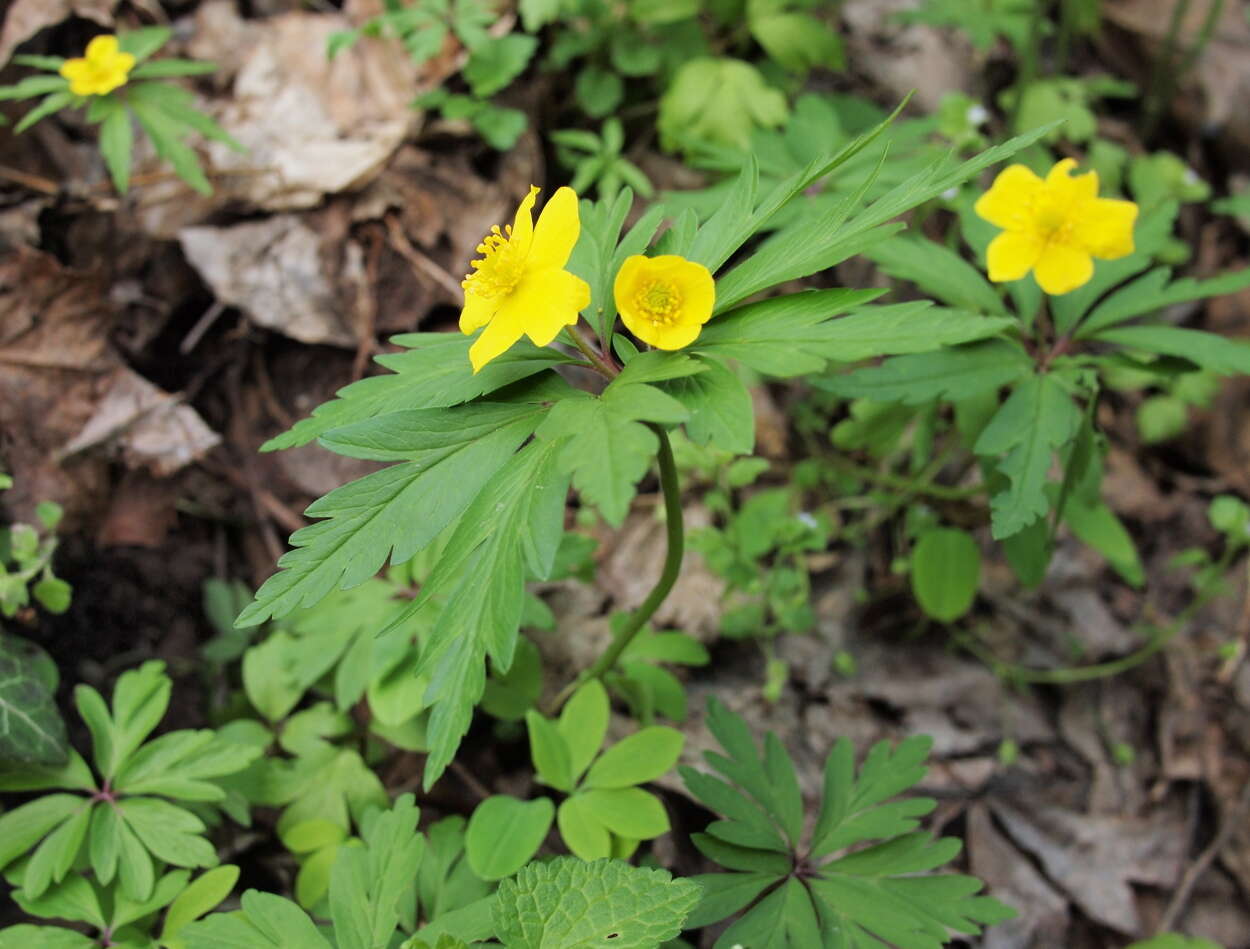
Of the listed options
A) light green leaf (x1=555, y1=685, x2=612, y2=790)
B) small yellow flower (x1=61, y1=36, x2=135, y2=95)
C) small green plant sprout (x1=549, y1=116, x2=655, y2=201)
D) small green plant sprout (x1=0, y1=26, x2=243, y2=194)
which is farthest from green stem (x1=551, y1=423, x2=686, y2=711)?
small yellow flower (x1=61, y1=36, x2=135, y2=95)

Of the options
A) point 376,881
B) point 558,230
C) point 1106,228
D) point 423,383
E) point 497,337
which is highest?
point 558,230

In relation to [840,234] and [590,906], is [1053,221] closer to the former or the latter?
[840,234]

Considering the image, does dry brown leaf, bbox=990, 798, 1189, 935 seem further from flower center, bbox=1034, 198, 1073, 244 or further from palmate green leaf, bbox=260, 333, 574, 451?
palmate green leaf, bbox=260, 333, 574, 451

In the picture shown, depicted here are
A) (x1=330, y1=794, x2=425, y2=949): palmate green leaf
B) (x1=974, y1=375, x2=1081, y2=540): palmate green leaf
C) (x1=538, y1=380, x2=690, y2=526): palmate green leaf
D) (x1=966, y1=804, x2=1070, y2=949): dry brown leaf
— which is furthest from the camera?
(x1=966, y1=804, x2=1070, y2=949): dry brown leaf

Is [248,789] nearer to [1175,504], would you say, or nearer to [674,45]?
[674,45]

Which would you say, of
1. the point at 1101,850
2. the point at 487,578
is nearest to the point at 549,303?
the point at 487,578

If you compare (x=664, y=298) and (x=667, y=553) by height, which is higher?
(x=664, y=298)

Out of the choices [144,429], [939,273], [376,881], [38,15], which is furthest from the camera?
[38,15]

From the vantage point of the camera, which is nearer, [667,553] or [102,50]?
[667,553]
